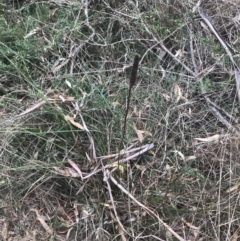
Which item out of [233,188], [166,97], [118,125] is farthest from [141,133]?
[233,188]

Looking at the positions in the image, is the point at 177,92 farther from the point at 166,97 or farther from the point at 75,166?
the point at 75,166

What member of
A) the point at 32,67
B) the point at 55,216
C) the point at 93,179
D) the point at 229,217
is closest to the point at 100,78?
the point at 32,67

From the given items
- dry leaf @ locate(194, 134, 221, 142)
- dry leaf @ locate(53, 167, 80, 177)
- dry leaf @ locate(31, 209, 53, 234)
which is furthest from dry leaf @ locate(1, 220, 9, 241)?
dry leaf @ locate(194, 134, 221, 142)

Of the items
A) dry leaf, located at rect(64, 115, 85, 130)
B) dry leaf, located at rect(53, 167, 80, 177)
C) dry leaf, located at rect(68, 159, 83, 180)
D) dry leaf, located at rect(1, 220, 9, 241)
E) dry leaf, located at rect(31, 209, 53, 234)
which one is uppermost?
dry leaf, located at rect(64, 115, 85, 130)

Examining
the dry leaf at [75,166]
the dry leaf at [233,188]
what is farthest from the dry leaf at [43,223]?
the dry leaf at [233,188]

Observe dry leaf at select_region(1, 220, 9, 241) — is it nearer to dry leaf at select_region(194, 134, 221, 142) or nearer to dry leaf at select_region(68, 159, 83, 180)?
dry leaf at select_region(68, 159, 83, 180)

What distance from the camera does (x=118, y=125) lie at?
5.96 feet

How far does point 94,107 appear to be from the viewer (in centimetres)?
186

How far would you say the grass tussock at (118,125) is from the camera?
5.49 ft

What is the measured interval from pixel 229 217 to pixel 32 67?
108 centimetres

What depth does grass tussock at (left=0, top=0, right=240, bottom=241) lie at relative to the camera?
1.67m

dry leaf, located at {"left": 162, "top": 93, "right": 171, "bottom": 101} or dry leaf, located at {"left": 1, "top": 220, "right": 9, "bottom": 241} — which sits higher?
dry leaf, located at {"left": 162, "top": 93, "right": 171, "bottom": 101}

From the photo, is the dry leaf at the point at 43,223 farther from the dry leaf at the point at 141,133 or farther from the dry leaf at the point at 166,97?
the dry leaf at the point at 166,97

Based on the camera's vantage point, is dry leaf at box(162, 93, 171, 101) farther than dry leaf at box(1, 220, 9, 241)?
Yes
